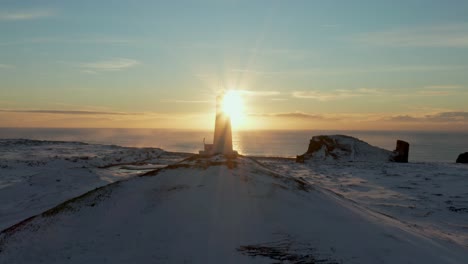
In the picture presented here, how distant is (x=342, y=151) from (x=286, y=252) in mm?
21311

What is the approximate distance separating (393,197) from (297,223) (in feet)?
25.8

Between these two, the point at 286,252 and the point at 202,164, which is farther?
the point at 202,164

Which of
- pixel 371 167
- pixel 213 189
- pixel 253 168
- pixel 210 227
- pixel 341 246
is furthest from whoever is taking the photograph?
pixel 371 167

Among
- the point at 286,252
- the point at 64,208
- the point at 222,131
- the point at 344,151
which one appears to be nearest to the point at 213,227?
the point at 286,252

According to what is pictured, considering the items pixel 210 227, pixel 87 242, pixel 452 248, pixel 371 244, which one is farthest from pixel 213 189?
pixel 452 248

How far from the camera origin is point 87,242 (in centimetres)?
458

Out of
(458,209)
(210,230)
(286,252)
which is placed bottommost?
(458,209)

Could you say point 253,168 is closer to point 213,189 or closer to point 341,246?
point 213,189

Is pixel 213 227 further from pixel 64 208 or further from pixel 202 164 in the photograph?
pixel 64 208

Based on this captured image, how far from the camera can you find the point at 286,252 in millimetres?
4258

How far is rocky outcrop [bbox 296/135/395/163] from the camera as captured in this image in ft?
78.4

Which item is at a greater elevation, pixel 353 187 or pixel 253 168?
pixel 253 168

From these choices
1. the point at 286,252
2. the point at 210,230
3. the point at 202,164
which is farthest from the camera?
the point at 202,164

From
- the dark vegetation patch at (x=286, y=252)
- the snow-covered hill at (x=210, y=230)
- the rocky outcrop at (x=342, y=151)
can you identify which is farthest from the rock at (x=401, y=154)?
the dark vegetation patch at (x=286, y=252)
